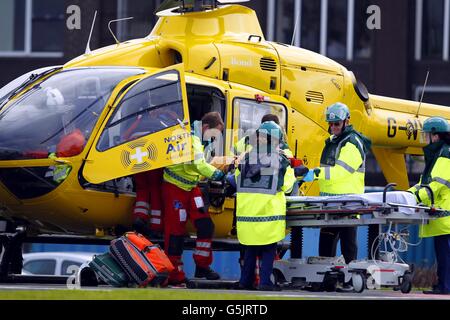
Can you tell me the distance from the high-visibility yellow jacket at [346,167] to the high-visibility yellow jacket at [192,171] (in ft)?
4.57

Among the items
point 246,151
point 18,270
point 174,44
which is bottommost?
point 18,270

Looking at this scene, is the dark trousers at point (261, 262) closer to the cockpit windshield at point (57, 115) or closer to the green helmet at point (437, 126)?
the cockpit windshield at point (57, 115)

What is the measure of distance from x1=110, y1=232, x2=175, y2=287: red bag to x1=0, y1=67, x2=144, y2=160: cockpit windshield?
3.99 feet

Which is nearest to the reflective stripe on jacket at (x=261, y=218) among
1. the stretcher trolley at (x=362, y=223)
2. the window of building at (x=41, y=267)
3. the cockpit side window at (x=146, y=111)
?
the stretcher trolley at (x=362, y=223)

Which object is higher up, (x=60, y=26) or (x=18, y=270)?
(x=60, y=26)

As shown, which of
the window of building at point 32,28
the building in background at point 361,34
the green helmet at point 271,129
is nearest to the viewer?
the green helmet at point 271,129

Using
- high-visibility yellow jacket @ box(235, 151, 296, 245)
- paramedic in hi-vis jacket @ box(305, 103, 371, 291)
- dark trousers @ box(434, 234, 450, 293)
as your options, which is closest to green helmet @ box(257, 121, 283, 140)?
high-visibility yellow jacket @ box(235, 151, 296, 245)

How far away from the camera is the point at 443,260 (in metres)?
15.8

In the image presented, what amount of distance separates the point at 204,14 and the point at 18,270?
4.08 m

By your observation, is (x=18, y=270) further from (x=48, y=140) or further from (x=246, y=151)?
(x=246, y=151)

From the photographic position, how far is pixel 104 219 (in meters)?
15.9

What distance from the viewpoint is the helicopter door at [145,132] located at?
15.3 m

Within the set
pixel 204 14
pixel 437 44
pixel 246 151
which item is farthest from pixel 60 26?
pixel 246 151

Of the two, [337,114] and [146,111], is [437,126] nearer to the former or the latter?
[337,114]
